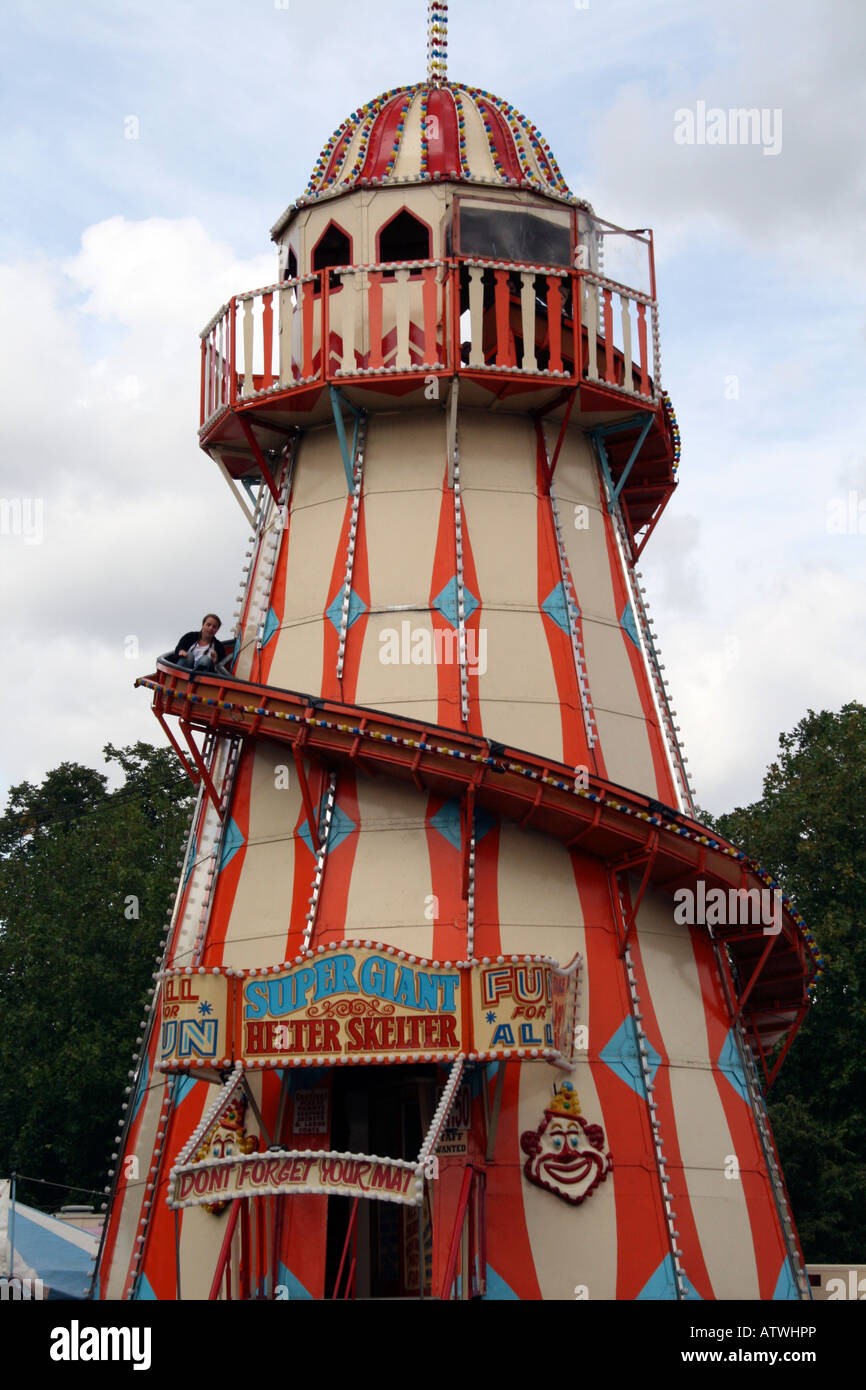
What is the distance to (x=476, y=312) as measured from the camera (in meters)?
27.9

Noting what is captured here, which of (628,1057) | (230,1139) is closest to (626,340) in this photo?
(628,1057)

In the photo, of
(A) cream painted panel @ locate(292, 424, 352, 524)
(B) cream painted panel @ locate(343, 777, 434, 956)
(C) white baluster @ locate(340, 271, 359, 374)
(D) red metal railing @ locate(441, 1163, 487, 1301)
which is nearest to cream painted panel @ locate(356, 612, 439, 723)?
(B) cream painted panel @ locate(343, 777, 434, 956)

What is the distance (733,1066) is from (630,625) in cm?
735

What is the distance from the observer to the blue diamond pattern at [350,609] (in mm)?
27953

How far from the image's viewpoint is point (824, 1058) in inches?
1785

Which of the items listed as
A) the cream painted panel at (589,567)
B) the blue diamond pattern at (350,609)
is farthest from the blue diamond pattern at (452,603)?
the cream painted panel at (589,567)

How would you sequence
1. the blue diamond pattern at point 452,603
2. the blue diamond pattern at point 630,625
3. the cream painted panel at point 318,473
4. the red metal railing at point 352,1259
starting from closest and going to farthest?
the red metal railing at point 352,1259 < the blue diamond pattern at point 452,603 < the cream painted panel at point 318,473 < the blue diamond pattern at point 630,625

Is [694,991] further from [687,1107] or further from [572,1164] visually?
[572,1164]

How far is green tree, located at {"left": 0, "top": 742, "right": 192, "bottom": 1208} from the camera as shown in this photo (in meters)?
49.2

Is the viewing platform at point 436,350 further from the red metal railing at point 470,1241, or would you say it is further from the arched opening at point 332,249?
the red metal railing at point 470,1241

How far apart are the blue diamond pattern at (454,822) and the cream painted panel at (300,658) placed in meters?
3.16

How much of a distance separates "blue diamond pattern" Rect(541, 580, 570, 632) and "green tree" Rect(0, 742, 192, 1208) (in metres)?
21.5

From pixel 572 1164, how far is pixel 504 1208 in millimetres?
1074
